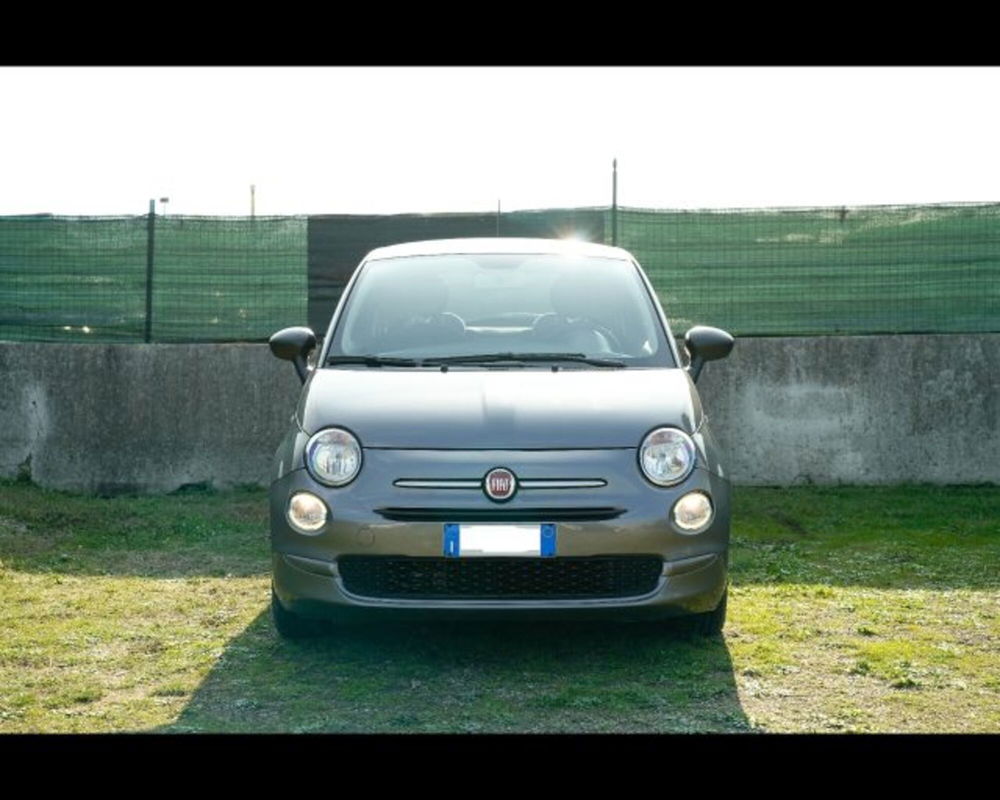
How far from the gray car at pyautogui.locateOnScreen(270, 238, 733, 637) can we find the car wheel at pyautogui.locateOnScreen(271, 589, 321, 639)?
0.01 m

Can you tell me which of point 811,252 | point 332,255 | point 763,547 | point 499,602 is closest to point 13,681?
point 499,602

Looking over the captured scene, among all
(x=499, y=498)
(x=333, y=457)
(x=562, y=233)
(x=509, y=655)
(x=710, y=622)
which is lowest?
(x=509, y=655)

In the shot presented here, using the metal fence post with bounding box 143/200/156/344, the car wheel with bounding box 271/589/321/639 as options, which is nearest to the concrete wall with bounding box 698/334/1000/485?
the metal fence post with bounding box 143/200/156/344

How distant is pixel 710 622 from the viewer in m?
5.68

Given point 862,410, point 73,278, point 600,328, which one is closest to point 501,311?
point 600,328

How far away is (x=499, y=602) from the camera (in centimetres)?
507

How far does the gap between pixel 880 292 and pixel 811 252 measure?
2.01 ft

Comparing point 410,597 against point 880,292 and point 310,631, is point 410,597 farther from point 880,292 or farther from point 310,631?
point 880,292

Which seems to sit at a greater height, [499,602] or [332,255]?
[332,255]

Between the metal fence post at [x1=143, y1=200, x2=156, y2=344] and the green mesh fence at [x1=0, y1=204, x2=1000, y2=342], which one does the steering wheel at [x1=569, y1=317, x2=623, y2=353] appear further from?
the metal fence post at [x1=143, y1=200, x2=156, y2=344]

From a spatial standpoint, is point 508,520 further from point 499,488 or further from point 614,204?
point 614,204

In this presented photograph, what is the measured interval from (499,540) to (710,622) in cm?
114

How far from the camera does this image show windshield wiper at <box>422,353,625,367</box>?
5875mm
